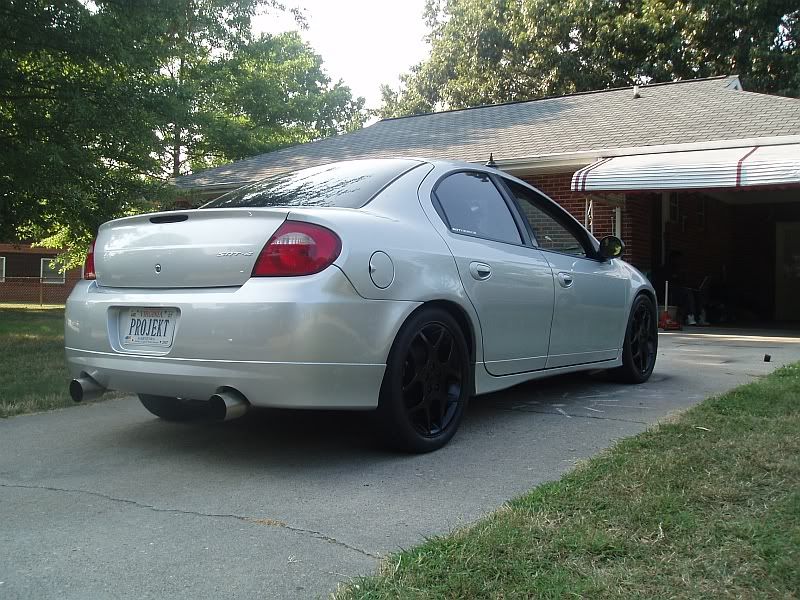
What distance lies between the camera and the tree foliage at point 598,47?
2375 centimetres

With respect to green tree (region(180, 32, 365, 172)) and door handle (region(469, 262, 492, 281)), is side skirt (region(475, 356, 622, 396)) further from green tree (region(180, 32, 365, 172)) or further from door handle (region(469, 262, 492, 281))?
green tree (region(180, 32, 365, 172))

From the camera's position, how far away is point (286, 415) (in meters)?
4.94

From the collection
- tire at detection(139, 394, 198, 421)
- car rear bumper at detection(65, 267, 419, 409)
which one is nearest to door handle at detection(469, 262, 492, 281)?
car rear bumper at detection(65, 267, 419, 409)

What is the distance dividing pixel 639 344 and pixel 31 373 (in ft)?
17.1

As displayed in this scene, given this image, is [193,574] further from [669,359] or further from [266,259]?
[669,359]

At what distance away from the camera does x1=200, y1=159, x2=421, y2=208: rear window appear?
13.5ft

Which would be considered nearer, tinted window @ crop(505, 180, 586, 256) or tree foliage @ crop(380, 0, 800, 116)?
tinted window @ crop(505, 180, 586, 256)

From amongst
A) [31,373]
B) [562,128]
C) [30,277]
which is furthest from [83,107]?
[30,277]

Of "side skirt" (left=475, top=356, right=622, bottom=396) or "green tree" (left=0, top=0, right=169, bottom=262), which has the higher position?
"green tree" (left=0, top=0, right=169, bottom=262)

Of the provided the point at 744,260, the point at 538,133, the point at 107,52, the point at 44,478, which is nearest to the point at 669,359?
the point at 44,478

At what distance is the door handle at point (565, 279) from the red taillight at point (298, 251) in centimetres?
201

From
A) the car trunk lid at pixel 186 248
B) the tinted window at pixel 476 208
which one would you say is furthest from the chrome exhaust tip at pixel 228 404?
the tinted window at pixel 476 208

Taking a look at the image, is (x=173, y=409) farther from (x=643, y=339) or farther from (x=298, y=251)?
(x=643, y=339)

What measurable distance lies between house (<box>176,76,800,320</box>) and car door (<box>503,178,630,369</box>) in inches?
218
